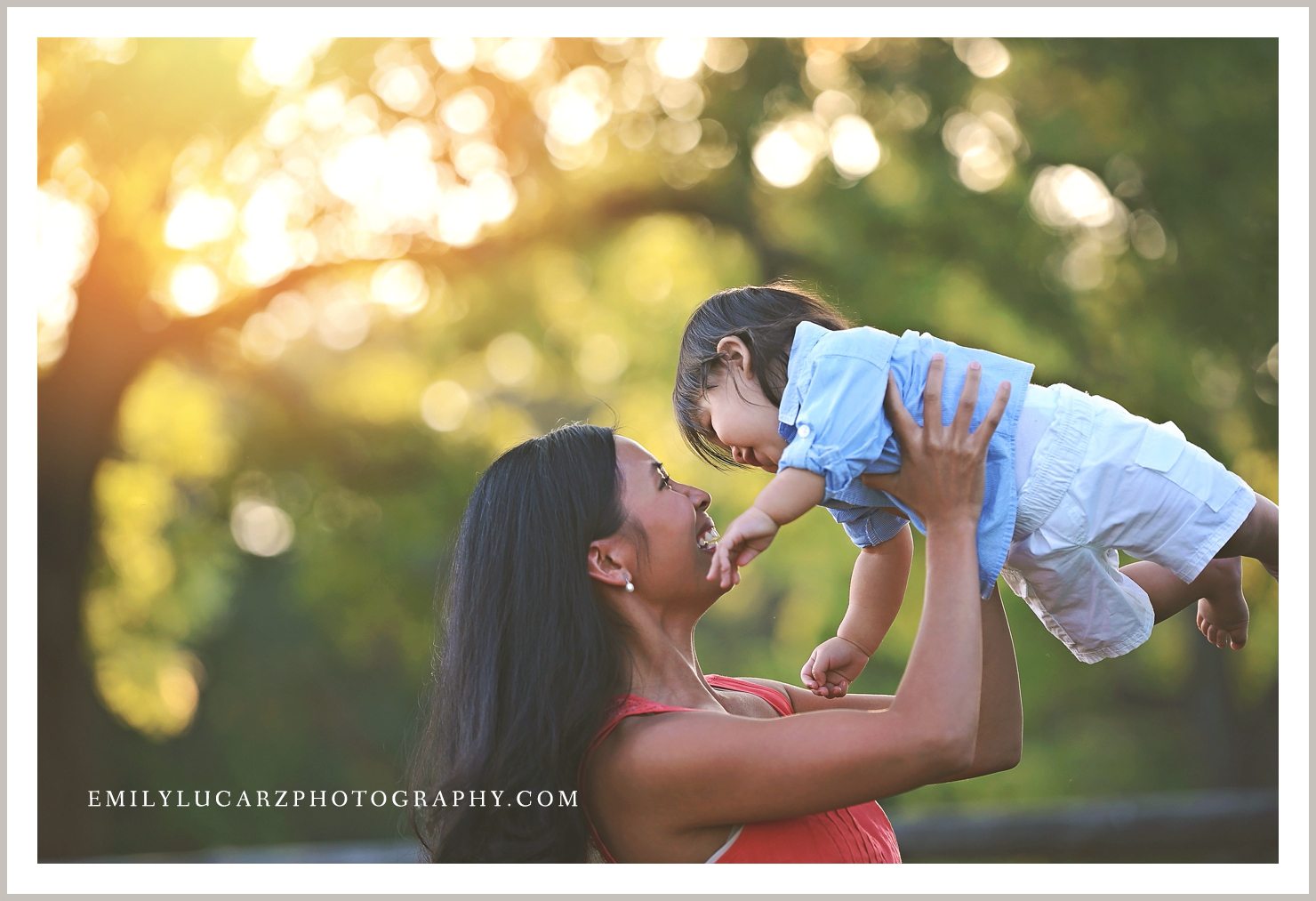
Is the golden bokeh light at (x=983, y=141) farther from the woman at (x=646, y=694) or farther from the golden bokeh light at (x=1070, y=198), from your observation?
the woman at (x=646, y=694)

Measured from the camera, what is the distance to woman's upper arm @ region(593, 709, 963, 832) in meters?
1.53

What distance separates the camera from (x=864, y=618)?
2066mm

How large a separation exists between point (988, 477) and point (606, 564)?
22.6 inches

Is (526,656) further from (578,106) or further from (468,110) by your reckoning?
(578,106)

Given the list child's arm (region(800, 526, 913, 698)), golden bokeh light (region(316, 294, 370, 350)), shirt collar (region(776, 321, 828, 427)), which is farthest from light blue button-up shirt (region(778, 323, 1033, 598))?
golden bokeh light (region(316, 294, 370, 350))

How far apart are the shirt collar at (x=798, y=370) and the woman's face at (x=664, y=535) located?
170mm

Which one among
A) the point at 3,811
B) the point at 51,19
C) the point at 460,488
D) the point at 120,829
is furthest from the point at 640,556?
the point at 120,829

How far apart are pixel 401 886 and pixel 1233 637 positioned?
1527mm

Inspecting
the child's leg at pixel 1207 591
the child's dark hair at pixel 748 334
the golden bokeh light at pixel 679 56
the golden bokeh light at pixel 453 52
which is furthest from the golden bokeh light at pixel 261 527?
the child's leg at pixel 1207 591

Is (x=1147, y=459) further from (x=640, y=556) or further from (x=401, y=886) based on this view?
Result: (x=401, y=886)

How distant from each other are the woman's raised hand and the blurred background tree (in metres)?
3.56

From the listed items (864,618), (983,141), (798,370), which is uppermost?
(983,141)

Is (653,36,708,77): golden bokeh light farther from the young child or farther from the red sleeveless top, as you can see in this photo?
the red sleeveless top

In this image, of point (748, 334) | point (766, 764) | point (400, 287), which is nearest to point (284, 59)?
point (400, 287)
